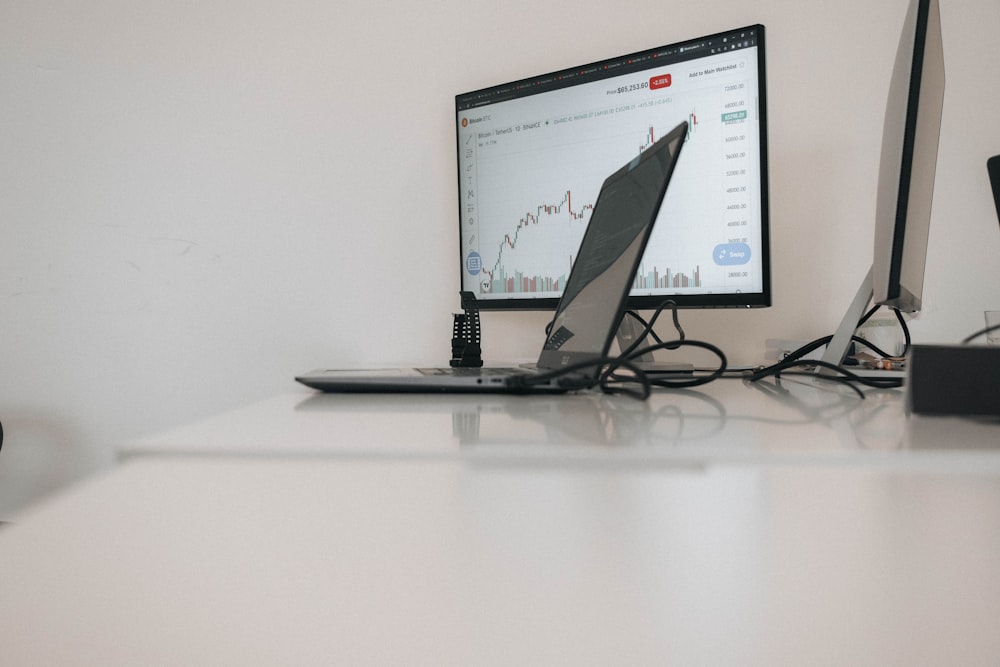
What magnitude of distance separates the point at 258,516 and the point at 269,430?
0.15 m

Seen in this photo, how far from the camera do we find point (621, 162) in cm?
106

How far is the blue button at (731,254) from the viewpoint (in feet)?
3.15

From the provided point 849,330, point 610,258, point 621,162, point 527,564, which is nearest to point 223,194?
point 621,162

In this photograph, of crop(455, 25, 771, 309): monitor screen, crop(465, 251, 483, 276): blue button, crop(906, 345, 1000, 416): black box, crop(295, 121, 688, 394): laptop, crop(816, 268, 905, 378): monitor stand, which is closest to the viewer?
Result: crop(906, 345, 1000, 416): black box

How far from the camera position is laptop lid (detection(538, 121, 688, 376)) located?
60 centimetres

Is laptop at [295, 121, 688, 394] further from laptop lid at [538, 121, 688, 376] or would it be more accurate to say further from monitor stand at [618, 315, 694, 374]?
monitor stand at [618, 315, 694, 374]

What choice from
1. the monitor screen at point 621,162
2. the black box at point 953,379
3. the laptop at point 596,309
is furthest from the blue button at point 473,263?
the black box at point 953,379

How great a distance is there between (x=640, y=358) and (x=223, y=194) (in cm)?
101

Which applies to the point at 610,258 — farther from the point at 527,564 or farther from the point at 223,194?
the point at 223,194

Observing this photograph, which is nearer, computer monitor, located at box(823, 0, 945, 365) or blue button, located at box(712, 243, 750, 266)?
computer monitor, located at box(823, 0, 945, 365)

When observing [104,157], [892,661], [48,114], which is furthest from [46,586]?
[48,114]

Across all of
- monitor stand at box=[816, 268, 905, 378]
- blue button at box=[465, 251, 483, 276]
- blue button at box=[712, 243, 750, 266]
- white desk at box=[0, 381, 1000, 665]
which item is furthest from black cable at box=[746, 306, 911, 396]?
blue button at box=[465, 251, 483, 276]

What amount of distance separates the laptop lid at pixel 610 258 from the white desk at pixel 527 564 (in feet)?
0.89

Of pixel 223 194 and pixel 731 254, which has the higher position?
pixel 223 194
